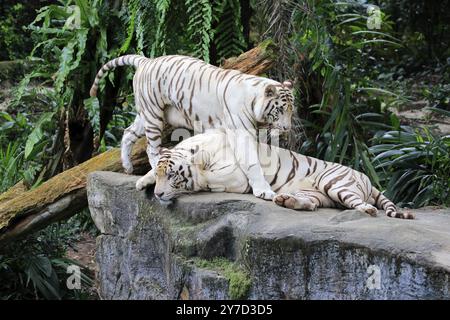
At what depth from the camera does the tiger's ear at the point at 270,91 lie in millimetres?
4988

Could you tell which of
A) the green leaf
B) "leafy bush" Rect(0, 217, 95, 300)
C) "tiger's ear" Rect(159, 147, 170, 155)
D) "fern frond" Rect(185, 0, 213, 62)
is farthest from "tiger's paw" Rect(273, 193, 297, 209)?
Answer: the green leaf

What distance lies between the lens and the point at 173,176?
16.3 ft

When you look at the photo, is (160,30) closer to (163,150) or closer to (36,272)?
(163,150)

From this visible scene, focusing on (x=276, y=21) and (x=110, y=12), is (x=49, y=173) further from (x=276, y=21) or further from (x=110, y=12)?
(x=276, y=21)

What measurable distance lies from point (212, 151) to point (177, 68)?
77 cm

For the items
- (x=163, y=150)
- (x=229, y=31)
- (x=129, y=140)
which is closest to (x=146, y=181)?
(x=163, y=150)

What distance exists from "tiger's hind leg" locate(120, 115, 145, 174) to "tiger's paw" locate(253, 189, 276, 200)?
131cm

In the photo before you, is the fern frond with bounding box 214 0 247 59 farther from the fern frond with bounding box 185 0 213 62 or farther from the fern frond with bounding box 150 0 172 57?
the fern frond with bounding box 150 0 172 57

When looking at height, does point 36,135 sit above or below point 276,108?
below

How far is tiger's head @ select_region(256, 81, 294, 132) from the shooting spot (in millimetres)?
4992

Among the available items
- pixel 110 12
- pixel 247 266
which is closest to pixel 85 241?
pixel 110 12

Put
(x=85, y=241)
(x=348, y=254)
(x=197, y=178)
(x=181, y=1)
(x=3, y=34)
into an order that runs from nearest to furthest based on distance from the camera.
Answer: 1. (x=348, y=254)
2. (x=197, y=178)
3. (x=181, y=1)
4. (x=85, y=241)
5. (x=3, y=34)

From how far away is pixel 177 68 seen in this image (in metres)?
5.54

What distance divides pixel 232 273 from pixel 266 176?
1.04 meters
